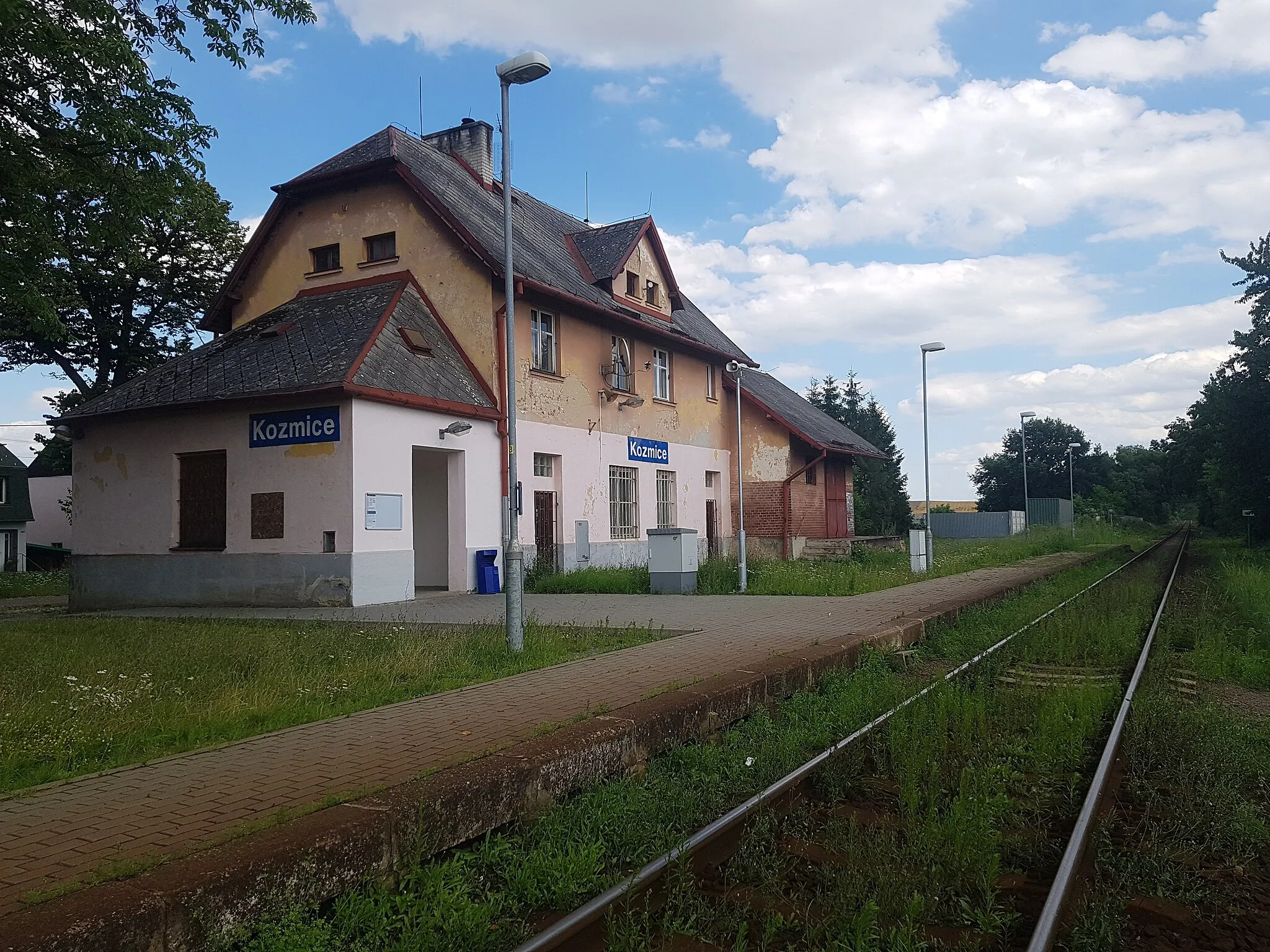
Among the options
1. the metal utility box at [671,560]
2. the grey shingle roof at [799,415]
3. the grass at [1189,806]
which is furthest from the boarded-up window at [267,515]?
the grey shingle roof at [799,415]

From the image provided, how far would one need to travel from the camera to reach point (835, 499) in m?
32.8

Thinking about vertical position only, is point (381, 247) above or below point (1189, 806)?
above

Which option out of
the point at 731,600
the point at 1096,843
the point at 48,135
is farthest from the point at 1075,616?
the point at 48,135

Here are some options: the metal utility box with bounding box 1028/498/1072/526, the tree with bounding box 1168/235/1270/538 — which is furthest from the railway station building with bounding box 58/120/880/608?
the metal utility box with bounding box 1028/498/1072/526

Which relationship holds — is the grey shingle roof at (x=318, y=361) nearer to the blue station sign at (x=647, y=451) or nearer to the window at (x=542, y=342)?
the window at (x=542, y=342)

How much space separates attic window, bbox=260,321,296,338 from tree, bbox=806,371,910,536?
26868 mm

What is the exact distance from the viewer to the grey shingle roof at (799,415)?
29.8 metres

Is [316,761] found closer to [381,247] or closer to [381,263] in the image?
[381,263]

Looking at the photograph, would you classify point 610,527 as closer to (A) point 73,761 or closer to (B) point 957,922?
(A) point 73,761

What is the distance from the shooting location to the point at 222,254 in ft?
114

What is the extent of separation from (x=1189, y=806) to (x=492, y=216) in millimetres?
19641

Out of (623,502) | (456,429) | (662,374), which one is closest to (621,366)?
(662,374)

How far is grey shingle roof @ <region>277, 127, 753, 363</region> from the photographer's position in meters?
20.1

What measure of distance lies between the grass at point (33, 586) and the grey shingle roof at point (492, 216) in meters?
12.7
